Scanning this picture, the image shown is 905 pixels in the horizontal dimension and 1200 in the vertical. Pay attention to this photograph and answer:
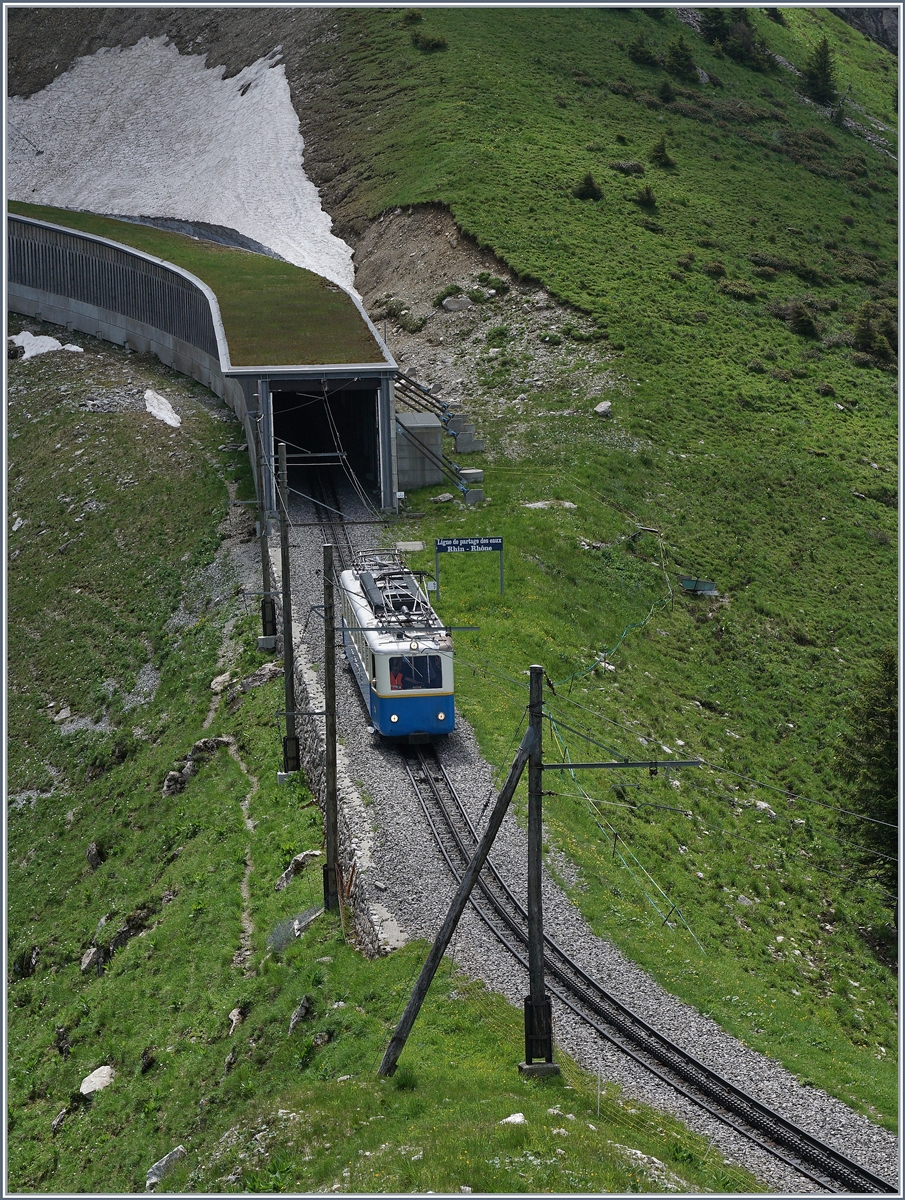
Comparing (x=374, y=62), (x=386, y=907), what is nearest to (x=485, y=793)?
(x=386, y=907)

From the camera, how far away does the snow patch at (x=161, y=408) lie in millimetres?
58844

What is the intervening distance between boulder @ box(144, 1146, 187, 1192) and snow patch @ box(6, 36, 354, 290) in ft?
212

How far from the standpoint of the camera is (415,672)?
30.1 metres

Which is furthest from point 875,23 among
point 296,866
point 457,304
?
point 296,866

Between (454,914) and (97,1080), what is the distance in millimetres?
10349

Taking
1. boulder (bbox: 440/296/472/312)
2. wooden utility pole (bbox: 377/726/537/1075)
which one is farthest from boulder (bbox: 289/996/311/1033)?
boulder (bbox: 440/296/472/312)

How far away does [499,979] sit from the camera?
22.0 meters

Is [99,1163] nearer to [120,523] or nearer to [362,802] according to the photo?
[362,802]

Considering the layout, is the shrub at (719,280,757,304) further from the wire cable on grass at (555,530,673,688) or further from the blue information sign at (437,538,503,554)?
the blue information sign at (437,538,503,554)

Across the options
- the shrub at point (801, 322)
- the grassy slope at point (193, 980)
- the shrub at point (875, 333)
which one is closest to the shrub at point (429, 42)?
the shrub at point (801, 322)

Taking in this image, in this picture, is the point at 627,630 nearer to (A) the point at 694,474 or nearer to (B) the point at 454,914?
(A) the point at 694,474

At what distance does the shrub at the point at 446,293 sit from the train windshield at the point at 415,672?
41609mm

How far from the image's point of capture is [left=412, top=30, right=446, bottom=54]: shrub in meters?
94.8

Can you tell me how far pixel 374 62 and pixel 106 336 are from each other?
4008 cm
